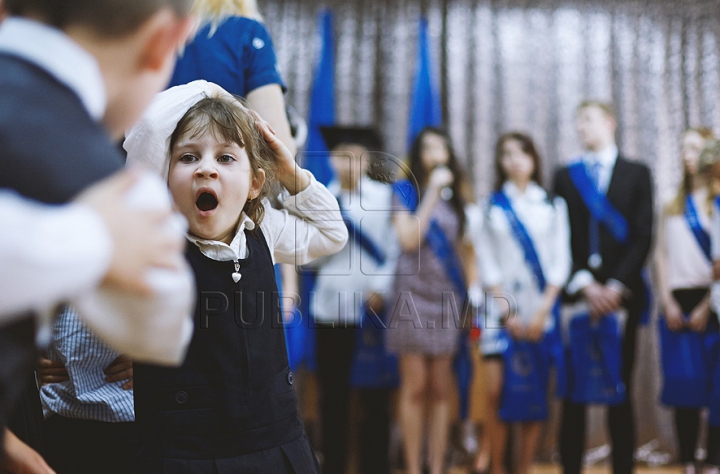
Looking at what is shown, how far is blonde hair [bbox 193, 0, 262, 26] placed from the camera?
113cm

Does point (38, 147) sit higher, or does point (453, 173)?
point (453, 173)

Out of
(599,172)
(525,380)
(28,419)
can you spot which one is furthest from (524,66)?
(28,419)

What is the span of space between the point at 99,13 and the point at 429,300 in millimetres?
2259

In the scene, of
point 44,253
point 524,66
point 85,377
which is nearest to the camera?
point 44,253

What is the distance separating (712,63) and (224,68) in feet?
11.9

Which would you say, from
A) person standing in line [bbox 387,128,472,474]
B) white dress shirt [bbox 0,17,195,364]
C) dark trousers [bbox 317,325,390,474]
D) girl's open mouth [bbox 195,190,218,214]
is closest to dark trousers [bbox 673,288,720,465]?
person standing in line [bbox 387,128,472,474]

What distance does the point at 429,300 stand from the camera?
2.67m

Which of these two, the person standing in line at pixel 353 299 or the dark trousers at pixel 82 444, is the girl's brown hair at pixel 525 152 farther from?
the dark trousers at pixel 82 444

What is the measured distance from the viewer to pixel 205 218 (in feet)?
3.00

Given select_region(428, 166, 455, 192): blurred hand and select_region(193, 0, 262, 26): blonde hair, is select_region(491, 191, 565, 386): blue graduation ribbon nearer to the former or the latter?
select_region(428, 166, 455, 192): blurred hand

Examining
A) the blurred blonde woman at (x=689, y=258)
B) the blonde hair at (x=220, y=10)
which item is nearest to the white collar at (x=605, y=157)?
the blurred blonde woman at (x=689, y=258)

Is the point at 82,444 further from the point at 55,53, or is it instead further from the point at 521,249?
the point at 521,249

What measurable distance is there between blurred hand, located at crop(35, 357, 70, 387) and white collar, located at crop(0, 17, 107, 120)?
2.44 ft

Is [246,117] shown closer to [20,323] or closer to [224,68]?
[224,68]
